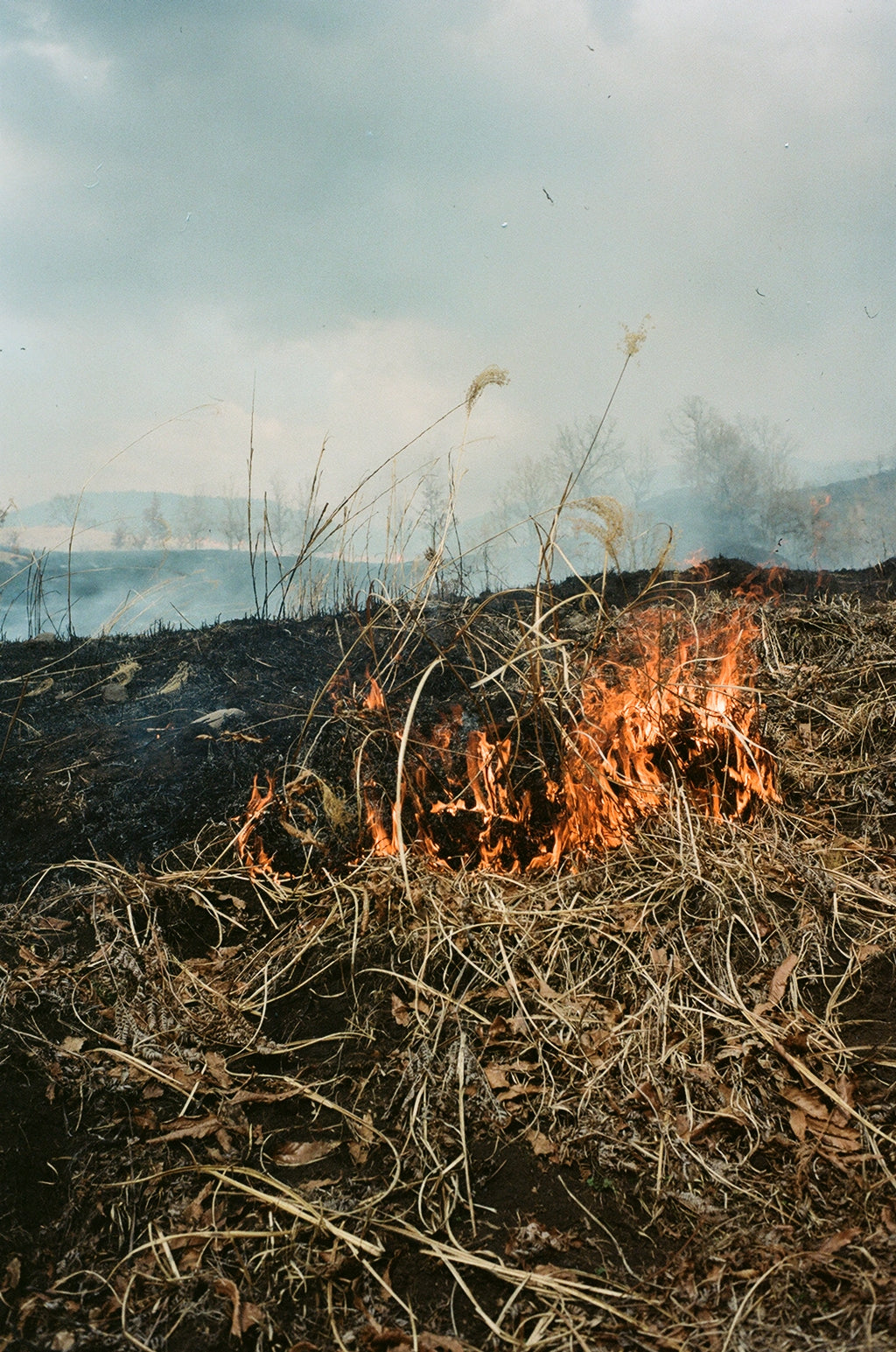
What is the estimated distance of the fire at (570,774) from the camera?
2.41 m

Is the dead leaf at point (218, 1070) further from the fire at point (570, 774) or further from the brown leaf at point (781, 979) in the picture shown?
the brown leaf at point (781, 979)

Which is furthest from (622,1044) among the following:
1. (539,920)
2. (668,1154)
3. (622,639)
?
(622,639)

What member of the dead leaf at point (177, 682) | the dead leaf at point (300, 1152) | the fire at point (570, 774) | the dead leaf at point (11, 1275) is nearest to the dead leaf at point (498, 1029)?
the dead leaf at point (300, 1152)

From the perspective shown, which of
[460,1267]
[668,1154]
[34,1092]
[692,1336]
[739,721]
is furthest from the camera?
[739,721]

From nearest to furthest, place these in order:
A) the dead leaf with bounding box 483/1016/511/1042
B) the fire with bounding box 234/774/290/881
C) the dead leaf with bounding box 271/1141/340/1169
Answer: the dead leaf with bounding box 271/1141/340/1169
the dead leaf with bounding box 483/1016/511/1042
the fire with bounding box 234/774/290/881

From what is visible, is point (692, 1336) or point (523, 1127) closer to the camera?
point (692, 1336)

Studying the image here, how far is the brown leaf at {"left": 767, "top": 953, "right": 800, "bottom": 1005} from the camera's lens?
1.86 meters

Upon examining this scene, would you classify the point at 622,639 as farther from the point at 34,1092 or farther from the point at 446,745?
the point at 34,1092

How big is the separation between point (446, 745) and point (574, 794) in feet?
1.84

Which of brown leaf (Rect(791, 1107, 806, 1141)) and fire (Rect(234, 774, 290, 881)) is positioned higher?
fire (Rect(234, 774, 290, 881))

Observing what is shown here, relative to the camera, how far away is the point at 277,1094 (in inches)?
66.2

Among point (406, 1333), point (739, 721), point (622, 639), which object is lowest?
point (406, 1333)

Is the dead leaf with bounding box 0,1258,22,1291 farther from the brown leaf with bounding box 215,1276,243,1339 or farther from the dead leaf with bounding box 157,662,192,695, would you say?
the dead leaf with bounding box 157,662,192,695

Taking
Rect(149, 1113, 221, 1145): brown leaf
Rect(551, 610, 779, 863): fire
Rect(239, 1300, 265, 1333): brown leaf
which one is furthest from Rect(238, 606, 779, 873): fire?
Rect(239, 1300, 265, 1333): brown leaf
